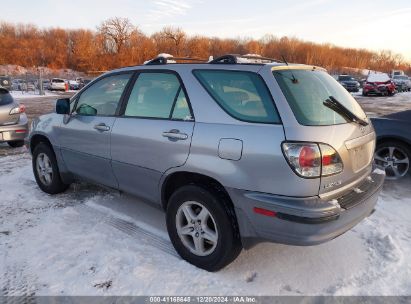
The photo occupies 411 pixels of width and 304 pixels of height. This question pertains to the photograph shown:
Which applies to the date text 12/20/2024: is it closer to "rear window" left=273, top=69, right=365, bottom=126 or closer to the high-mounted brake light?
the high-mounted brake light

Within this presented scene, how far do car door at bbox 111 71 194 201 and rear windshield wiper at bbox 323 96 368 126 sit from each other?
1128mm

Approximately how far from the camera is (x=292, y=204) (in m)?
2.41

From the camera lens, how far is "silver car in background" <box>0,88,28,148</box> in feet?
23.4

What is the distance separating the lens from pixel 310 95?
2779 mm

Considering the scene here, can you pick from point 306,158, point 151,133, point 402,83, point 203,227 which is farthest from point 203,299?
point 402,83

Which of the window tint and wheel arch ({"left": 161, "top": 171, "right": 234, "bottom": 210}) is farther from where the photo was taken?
wheel arch ({"left": 161, "top": 171, "right": 234, "bottom": 210})

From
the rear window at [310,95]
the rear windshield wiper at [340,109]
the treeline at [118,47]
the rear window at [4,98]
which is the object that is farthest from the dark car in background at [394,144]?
the treeline at [118,47]

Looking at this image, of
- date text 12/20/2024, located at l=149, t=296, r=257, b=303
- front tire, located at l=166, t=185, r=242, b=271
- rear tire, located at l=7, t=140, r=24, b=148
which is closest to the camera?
date text 12/20/2024, located at l=149, t=296, r=257, b=303

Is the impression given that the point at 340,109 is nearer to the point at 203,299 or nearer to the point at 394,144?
the point at 203,299

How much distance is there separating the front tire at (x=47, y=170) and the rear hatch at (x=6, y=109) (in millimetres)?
2979

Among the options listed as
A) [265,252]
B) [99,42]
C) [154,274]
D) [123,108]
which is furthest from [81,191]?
[99,42]

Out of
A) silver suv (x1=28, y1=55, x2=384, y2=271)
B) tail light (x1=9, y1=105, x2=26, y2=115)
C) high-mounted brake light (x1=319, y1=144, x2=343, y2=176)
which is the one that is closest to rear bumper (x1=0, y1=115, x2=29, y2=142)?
tail light (x1=9, y1=105, x2=26, y2=115)

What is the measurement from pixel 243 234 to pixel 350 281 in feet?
3.23

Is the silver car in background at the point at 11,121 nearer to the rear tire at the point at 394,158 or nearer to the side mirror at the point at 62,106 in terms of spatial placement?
the side mirror at the point at 62,106
